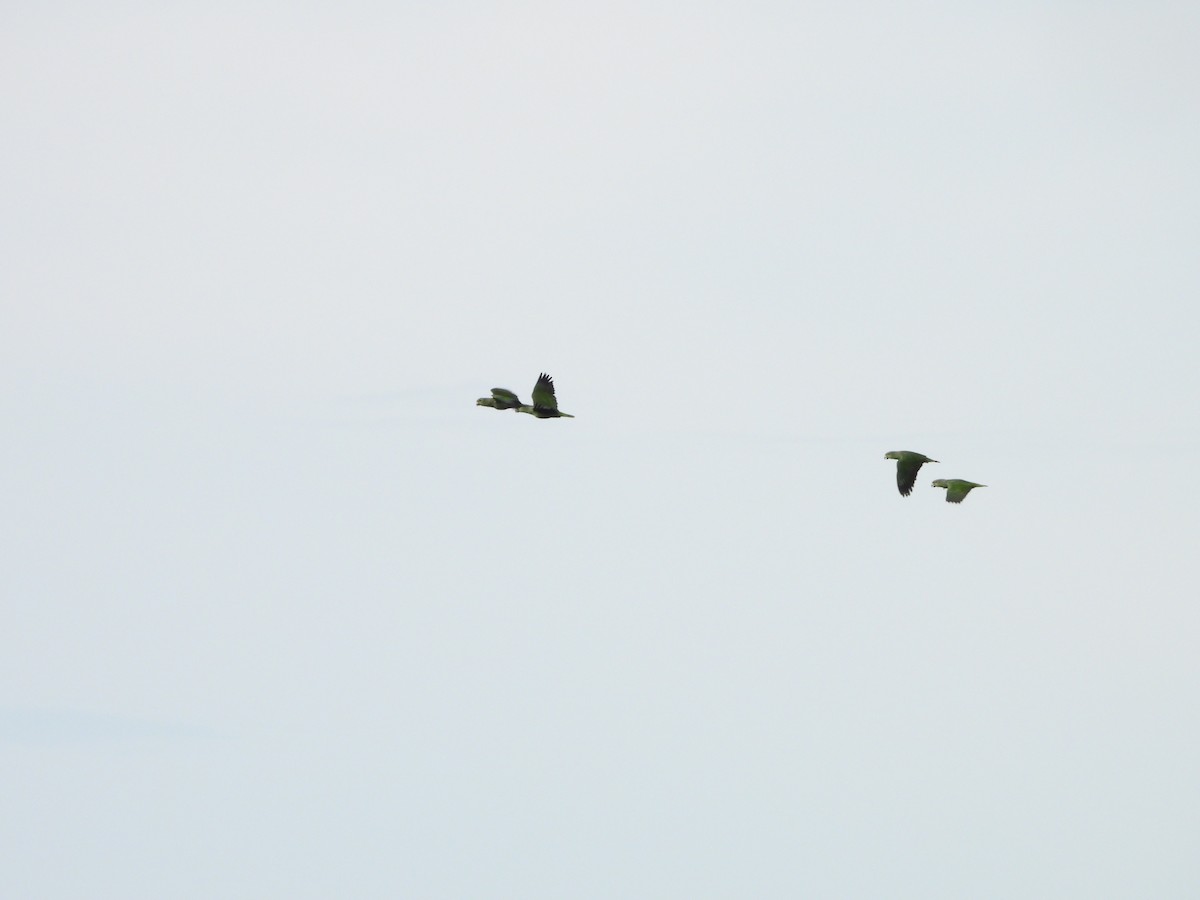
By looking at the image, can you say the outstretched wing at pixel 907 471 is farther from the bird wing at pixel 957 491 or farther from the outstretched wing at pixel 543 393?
the outstretched wing at pixel 543 393

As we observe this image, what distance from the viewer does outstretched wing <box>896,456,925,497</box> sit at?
9206 cm

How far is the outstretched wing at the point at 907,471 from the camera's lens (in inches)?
3625

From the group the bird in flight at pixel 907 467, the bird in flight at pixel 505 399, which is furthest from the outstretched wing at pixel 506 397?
the bird in flight at pixel 907 467

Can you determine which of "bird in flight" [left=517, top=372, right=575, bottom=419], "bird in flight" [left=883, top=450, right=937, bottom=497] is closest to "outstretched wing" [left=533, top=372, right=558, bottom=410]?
"bird in flight" [left=517, top=372, right=575, bottom=419]

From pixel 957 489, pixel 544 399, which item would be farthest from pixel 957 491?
pixel 544 399

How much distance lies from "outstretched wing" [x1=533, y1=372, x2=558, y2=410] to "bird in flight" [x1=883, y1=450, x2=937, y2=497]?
19.5 metres

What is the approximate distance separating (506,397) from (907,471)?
76.1 feet

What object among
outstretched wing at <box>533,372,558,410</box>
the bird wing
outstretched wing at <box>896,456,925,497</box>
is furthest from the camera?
outstretched wing at <box>533,372,558,410</box>

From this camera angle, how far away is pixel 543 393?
95938 millimetres

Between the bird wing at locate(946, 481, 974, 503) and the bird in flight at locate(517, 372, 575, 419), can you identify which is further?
the bird in flight at locate(517, 372, 575, 419)

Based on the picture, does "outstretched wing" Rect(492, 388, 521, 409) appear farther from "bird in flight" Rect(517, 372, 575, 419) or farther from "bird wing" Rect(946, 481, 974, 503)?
"bird wing" Rect(946, 481, 974, 503)

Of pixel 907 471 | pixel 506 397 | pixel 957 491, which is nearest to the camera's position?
pixel 957 491

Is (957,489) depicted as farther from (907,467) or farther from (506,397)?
(506,397)

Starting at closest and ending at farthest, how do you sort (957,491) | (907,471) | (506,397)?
(957,491) → (907,471) → (506,397)
